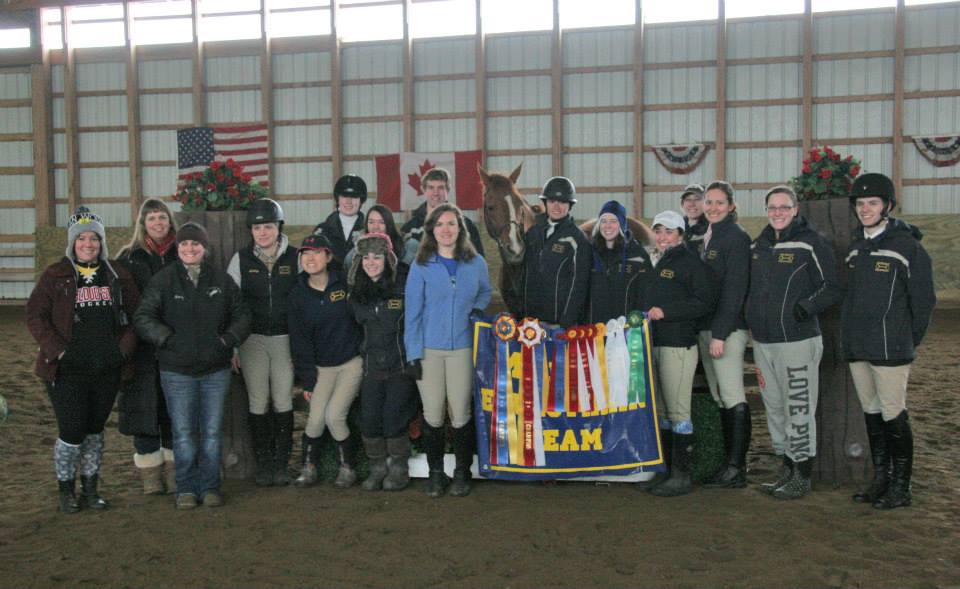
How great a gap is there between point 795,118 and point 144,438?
1240cm

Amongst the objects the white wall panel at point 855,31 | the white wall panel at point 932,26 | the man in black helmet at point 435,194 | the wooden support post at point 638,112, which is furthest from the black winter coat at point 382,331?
the white wall panel at point 932,26

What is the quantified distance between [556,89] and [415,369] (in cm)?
1106

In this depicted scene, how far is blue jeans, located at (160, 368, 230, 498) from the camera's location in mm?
4098

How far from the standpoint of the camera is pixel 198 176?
5.07 metres

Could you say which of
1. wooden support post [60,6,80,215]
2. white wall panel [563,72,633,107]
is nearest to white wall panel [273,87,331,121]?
wooden support post [60,6,80,215]

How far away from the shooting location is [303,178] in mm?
15453

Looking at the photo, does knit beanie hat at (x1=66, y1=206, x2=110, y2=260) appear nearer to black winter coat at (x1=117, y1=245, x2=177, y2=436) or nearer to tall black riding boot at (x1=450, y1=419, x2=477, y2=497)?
black winter coat at (x1=117, y1=245, x2=177, y2=436)

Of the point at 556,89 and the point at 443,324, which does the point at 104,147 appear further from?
the point at 443,324

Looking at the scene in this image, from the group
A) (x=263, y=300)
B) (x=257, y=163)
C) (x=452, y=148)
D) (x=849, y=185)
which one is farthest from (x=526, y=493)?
(x=257, y=163)

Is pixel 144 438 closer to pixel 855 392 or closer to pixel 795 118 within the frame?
pixel 855 392

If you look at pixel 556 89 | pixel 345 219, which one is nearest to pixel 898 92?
pixel 556 89

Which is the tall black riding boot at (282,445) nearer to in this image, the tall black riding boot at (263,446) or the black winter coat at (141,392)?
the tall black riding boot at (263,446)

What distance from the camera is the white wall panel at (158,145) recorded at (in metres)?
15.7

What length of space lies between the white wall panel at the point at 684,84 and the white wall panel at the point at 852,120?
5.88 ft
